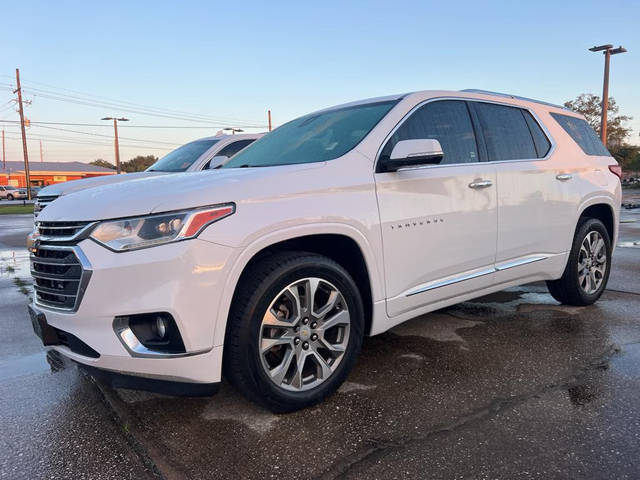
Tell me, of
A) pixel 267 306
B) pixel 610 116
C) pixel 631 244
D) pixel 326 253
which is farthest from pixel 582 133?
pixel 610 116

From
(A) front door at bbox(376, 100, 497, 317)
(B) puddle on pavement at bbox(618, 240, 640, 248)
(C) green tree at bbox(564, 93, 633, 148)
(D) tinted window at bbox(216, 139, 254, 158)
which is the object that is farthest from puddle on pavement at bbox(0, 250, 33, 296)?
(C) green tree at bbox(564, 93, 633, 148)

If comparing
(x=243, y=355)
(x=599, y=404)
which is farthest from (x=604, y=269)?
(x=243, y=355)

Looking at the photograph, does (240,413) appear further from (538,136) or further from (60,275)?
(538,136)

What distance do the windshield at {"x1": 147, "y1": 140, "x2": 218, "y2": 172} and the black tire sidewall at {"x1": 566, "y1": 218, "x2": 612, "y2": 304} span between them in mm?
5073

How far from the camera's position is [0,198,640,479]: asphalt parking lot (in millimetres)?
2092

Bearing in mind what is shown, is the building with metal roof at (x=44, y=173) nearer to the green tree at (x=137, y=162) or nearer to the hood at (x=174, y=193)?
the green tree at (x=137, y=162)

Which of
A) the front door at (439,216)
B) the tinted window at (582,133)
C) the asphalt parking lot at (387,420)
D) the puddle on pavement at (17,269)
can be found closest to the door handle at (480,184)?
the front door at (439,216)

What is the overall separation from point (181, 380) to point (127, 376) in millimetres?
247

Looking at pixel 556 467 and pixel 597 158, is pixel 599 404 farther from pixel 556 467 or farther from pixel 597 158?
pixel 597 158

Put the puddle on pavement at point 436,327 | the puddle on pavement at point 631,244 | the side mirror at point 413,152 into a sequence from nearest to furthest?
the side mirror at point 413,152, the puddle on pavement at point 436,327, the puddle on pavement at point 631,244

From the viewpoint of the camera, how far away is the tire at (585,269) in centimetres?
423

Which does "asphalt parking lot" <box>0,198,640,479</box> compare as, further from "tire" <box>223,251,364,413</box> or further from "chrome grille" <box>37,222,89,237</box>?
"chrome grille" <box>37,222,89,237</box>

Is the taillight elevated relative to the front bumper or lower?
elevated

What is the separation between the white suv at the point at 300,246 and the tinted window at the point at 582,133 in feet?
2.08
